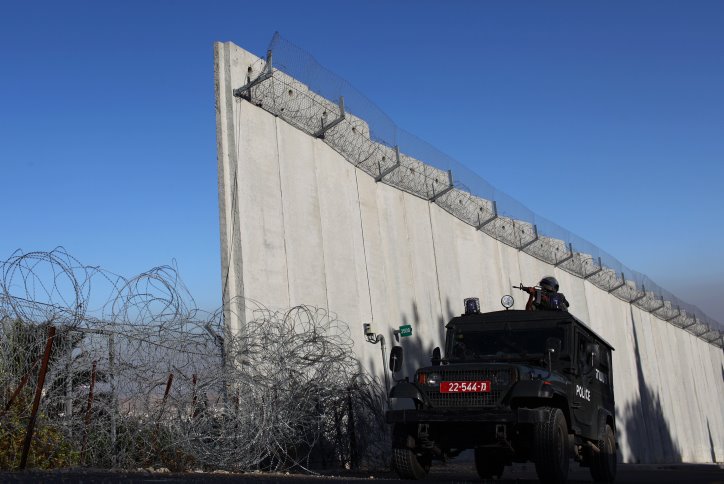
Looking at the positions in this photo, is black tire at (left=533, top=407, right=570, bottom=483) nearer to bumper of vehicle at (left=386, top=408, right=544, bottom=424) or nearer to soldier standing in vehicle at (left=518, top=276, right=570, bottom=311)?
bumper of vehicle at (left=386, top=408, right=544, bottom=424)

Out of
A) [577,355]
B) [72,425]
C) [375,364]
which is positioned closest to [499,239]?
[375,364]

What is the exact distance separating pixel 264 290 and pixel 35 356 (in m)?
5.93

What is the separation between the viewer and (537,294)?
11.5m

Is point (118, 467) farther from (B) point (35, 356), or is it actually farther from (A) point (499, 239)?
(A) point (499, 239)

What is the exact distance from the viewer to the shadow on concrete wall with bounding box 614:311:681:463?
32.4 metres

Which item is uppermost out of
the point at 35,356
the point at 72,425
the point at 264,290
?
the point at 264,290

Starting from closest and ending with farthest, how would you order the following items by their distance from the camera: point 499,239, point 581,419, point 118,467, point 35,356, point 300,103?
point 35,356, point 118,467, point 581,419, point 300,103, point 499,239

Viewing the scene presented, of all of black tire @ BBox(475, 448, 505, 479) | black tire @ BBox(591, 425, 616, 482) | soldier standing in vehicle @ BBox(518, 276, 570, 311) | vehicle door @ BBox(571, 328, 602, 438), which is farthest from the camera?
black tire @ BBox(475, 448, 505, 479)

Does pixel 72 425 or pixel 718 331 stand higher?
pixel 718 331

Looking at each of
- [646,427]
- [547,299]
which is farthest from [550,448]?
[646,427]

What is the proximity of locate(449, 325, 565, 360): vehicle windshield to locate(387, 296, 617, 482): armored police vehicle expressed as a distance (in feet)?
0.04

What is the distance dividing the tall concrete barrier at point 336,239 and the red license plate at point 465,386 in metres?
5.25

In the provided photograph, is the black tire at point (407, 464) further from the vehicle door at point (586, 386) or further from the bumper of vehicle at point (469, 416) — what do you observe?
the vehicle door at point (586, 386)

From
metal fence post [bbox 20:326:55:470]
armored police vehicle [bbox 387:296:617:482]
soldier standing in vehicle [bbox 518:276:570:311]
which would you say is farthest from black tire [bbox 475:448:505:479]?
metal fence post [bbox 20:326:55:470]
